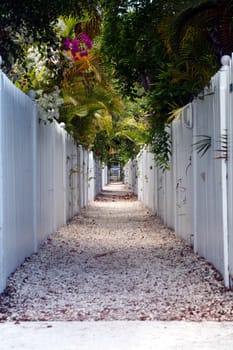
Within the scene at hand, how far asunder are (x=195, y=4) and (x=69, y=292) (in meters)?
3.39

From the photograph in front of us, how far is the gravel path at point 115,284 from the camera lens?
5.45m

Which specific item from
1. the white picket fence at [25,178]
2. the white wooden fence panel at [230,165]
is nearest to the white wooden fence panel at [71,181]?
the white picket fence at [25,178]

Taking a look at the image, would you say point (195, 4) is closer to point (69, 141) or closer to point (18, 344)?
point (18, 344)

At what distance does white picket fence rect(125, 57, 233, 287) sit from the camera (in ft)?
20.5

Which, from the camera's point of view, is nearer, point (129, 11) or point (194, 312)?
point (194, 312)

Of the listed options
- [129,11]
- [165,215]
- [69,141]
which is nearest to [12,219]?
[129,11]

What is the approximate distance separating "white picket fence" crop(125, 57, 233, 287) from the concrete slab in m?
1.43

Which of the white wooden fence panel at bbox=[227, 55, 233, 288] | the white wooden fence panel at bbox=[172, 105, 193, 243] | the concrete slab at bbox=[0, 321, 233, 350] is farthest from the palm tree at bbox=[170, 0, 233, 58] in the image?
the concrete slab at bbox=[0, 321, 233, 350]

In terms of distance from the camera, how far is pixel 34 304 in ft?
19.0

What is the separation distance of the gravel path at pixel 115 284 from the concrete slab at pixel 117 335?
0.92 ft

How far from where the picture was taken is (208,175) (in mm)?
7570

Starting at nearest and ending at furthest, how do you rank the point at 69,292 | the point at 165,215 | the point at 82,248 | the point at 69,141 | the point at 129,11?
the point at 69,292 < the point at 82,248 < the point at 129,11 < the point at 165,215 < the point at 69,141

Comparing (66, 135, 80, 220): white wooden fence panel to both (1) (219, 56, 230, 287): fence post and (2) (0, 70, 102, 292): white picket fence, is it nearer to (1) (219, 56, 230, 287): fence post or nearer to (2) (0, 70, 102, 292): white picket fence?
(2) (0, 70, 102, 292): white picket fence

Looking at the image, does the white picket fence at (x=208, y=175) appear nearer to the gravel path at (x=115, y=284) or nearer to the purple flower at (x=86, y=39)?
the gravel path at (x=115, y=284)
